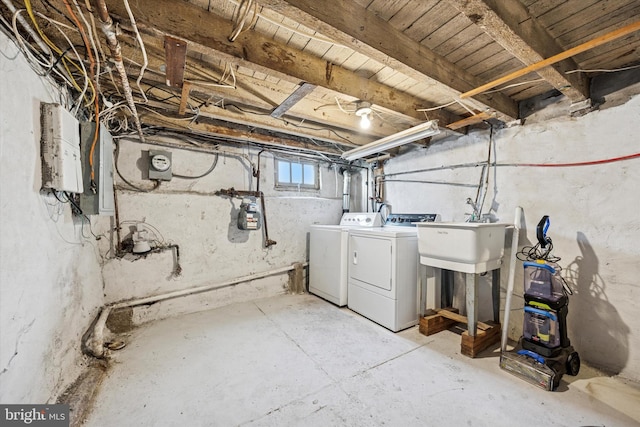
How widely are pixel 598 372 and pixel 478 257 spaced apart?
118 cm

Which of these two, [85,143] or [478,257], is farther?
[478,257]

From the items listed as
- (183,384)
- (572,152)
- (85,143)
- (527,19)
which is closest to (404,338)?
(183,384)

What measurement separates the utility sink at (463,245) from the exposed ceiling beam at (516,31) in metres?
1.11

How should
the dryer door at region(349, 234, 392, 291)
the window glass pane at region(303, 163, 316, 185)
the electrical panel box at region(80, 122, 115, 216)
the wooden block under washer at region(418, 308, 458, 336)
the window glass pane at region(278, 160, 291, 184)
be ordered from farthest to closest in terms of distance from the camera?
the window glass pane at region(303, 163, 316, 185) < the window glass pane at region(278, 160, 291, 184) < the dryer door at region(349, 234, 392, 291) < the wooden block under washer at region(418, 308, 458, 336) < the electrical panel box at region(80, 122, 115, 216)

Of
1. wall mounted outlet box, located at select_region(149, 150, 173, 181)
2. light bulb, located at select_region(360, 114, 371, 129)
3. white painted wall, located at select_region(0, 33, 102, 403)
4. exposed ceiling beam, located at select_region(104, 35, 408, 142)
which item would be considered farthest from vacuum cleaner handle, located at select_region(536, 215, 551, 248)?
wall mounted outlet box, located at select_region(149, 150, 173, 181)

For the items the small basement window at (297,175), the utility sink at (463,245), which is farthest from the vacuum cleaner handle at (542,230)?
the small basement window at (297,175)

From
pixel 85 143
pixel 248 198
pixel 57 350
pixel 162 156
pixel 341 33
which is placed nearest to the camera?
pixel 341 33

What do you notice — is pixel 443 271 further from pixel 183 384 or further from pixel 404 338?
pixel 183 384

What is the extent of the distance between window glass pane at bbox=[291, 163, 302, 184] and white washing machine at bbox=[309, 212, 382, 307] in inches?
29.9

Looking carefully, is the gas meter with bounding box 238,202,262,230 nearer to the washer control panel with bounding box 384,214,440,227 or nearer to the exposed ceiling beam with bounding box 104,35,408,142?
the exposed ceiling beam with bounding box 104,35,408,142

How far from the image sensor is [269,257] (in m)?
3.47

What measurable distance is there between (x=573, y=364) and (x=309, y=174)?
3.38 meters

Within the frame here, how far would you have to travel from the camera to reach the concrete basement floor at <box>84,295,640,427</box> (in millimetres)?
1423

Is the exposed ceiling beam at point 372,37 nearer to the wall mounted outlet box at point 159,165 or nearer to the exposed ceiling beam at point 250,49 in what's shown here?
the exposed ceiling beam at point 250,49
